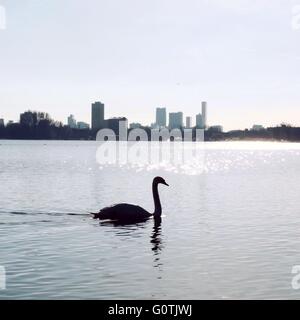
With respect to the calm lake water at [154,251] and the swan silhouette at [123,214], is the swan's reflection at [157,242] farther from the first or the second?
the swan silhouette at [123,214]

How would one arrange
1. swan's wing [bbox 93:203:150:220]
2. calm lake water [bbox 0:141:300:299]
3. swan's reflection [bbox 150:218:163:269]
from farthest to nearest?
swan's wing [bbox 93:203:150:220] < swan's reflection [bbox 150:218:163:269] < calm lake water [bbox 0:141:300:299]

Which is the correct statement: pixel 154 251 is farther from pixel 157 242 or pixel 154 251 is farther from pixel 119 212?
pixel 119 212

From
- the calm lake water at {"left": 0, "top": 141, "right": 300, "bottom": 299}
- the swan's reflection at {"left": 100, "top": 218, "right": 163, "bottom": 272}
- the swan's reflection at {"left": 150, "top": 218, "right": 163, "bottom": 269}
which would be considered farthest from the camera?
the swan's reflection at {"left": 100, "top": 218, "right": 163, "bottom": 272}

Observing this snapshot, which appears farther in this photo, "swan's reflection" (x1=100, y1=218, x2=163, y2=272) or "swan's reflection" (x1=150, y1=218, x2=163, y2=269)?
"swan's reflection" (x1=100, y1=218, x2=163, y2=272)

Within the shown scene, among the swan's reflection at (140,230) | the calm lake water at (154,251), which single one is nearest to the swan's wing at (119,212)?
the swan's reflection at (140,230)

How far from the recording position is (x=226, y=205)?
124 ft

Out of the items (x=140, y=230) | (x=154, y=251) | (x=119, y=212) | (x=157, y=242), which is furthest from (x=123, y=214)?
(x=154, y=251)

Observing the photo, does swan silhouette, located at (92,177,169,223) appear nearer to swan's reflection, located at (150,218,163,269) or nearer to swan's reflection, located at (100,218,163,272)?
swan's reflection, located at (100,218,163,272)

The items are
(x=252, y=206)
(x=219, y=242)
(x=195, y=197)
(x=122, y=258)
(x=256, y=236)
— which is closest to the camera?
(x=122, y=258)

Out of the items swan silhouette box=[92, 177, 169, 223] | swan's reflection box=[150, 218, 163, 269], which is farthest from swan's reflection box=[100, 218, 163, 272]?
swan silhouette box=[92, 177, 169, 223]

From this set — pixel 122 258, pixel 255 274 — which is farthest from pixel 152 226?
pixel 255 274
